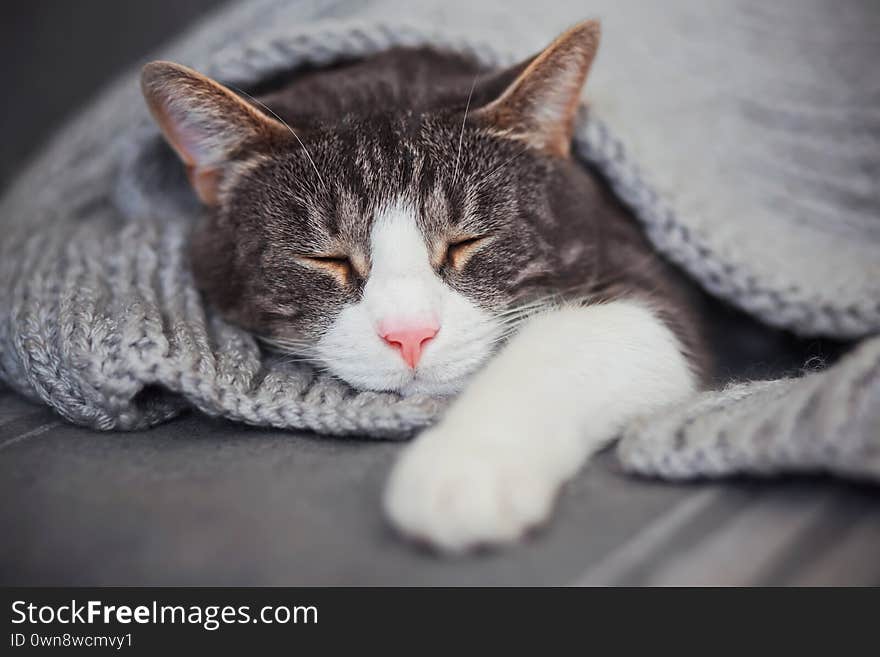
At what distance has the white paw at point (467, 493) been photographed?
24.0 inches

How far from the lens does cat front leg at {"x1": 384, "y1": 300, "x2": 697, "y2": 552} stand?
0.62 meters

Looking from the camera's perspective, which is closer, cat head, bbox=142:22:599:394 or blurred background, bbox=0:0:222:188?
A: cat head, bbox=142:22:599:394

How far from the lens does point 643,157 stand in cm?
109

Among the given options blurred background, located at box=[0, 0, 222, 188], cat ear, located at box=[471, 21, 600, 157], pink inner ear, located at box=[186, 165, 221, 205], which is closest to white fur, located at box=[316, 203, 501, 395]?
cat ear, located at box=[471, 21, 600, 157]

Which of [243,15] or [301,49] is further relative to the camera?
[243,15]

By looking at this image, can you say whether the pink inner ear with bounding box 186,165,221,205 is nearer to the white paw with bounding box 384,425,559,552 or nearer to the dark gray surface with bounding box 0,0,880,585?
the dark gray surface with bounding box 0,0,880,585

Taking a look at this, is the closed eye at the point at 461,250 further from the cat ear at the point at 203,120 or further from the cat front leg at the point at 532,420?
the cat ear at the point at 203,120

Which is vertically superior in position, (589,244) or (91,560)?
(589,244)

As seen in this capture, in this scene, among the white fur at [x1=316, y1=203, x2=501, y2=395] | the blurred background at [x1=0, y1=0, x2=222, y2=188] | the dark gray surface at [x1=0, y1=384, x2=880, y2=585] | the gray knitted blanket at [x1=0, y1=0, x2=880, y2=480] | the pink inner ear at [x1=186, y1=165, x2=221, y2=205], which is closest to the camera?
the dark gray surface at [x1=0, y1=384, x2=880, y2=585]

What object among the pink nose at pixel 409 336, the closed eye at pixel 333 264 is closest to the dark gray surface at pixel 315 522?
the pink nose at pixel 409 336

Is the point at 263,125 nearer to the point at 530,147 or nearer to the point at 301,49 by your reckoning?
the point at 301,49
